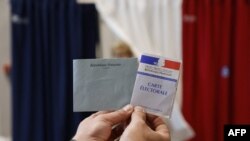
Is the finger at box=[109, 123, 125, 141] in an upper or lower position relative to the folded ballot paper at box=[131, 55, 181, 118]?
lower

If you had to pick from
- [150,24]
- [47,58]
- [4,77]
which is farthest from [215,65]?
[4,77]

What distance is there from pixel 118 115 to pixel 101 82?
0.08 meters

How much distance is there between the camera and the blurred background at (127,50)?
1.86 meters

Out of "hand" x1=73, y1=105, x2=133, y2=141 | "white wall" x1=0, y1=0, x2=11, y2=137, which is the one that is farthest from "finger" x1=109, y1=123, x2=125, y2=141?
"white wall" x1=0, y1=0, x2=11, y2=137

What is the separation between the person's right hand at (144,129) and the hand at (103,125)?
29 mm

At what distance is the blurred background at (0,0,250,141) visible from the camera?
A: 186 centimetres

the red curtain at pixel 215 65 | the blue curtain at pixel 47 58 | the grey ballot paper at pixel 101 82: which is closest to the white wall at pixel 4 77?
the blue curtain at pixel 47 58

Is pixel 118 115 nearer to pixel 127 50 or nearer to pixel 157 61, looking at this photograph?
pixel 157 61

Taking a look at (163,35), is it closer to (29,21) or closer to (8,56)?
(29,21)

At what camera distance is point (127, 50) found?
189 cm

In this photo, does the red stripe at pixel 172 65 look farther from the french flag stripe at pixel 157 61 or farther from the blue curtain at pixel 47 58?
the blue curtain at pixel 47 58

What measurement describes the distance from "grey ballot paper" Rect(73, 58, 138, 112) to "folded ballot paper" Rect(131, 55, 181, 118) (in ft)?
0.06

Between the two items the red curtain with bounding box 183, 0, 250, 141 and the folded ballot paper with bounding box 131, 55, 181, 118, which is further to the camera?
the red curtain with bounding box 183, 0, 250, 141

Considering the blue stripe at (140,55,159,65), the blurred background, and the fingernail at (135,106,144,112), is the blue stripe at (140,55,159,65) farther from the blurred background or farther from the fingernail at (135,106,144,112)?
the blurred background
